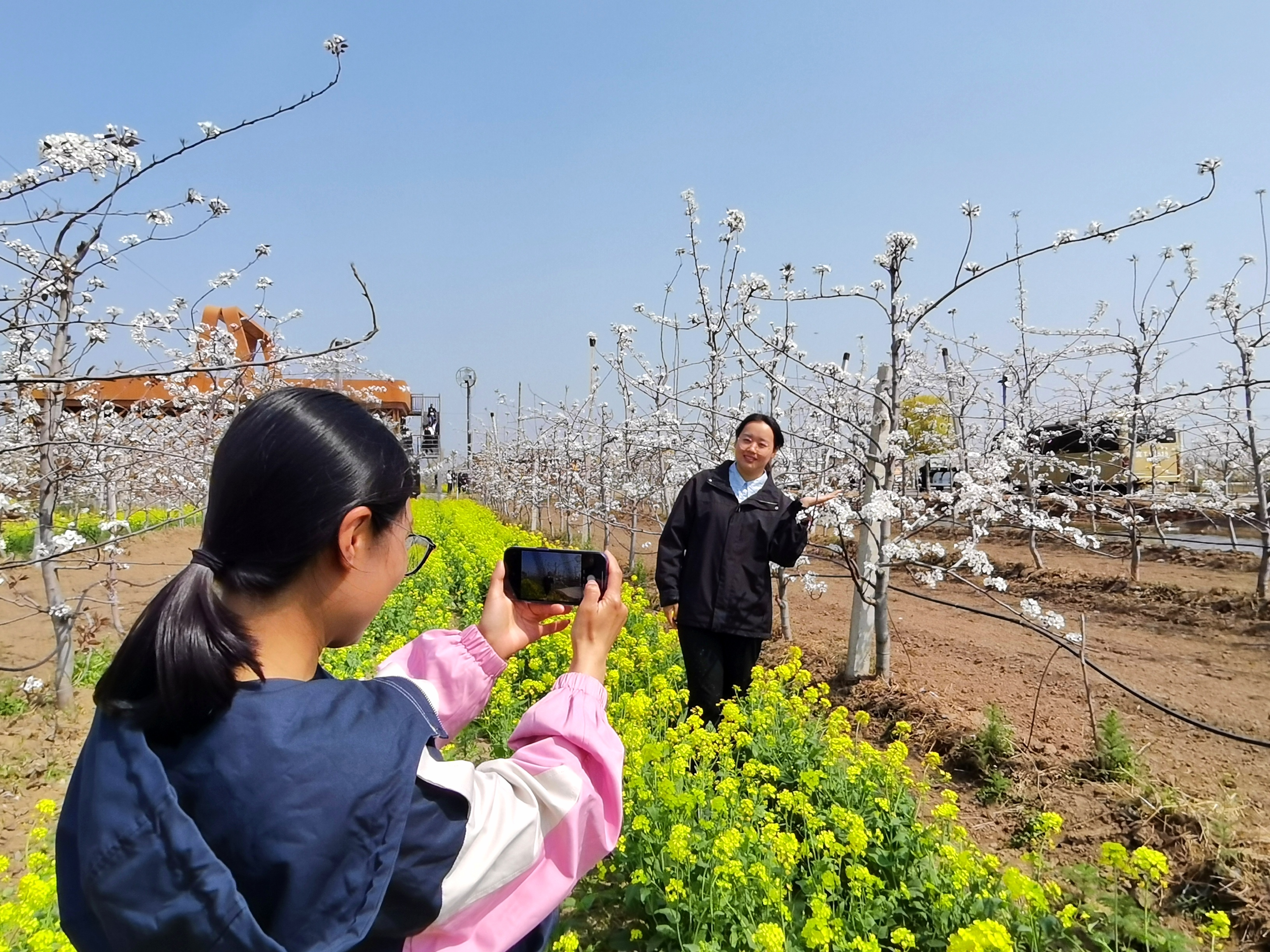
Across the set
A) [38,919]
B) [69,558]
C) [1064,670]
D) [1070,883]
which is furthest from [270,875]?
[69,558]

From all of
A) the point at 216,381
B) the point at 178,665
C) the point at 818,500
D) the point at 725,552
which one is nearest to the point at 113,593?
the point at 216,381

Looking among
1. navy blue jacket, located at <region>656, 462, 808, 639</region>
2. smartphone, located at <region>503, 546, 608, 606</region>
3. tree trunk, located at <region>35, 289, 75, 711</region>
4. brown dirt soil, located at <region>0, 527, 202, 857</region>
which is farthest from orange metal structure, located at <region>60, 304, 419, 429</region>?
smartphone, located at <region>503, 546, 608, 606</region>

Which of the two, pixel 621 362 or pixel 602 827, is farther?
pixel 621 362

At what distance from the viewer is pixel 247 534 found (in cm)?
95

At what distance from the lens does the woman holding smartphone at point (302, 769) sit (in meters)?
0.77

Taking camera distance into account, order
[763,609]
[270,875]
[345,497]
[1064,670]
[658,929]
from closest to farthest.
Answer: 1. [270,875]
2. [345,497]
3. [658,929]
4. [763,609]
5. [1064,670]

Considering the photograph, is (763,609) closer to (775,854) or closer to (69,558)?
(775,854)

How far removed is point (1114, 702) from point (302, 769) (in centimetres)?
527

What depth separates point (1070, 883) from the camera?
2.83 metres

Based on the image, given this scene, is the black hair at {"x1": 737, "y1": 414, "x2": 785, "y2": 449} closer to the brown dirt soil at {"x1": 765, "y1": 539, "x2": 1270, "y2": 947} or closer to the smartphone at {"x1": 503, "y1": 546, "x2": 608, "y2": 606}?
the brown dirt soil at {"x1": 765, "y1": 539, "x2": 1270, "y2": 947}

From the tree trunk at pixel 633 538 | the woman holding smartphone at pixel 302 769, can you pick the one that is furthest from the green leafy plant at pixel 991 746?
the tree trunk at pixel 633 538

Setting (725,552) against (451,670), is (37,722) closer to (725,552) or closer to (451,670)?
→ (725,552)

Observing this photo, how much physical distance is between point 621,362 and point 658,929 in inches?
364

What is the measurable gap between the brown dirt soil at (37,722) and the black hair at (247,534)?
8.22ft
